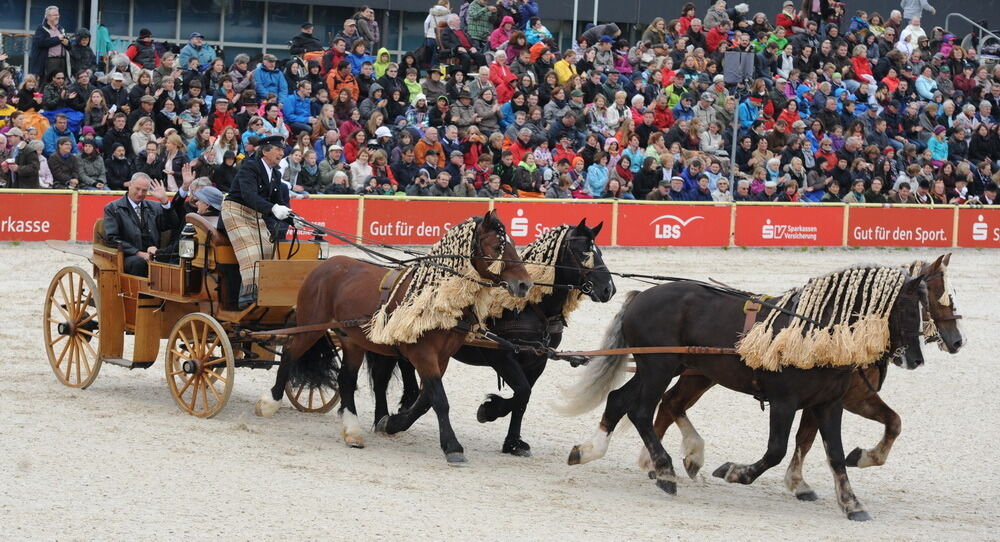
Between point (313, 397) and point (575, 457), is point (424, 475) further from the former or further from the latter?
point (313, 397)

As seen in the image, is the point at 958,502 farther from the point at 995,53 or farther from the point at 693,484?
the point at 995,53

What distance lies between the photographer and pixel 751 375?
9141 mm

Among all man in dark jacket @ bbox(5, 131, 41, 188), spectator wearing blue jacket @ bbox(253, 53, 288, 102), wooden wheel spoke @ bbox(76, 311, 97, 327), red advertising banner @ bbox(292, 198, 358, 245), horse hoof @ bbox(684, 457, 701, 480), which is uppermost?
spectator wearing blue jacket @ bbox(253, 53, 288, 102)

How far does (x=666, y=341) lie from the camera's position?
9562mm

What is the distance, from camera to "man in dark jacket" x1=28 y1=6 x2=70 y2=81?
20453mm

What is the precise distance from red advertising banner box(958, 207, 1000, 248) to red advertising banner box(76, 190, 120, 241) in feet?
45.9

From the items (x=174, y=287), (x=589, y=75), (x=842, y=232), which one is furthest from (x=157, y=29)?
(x=174, y=287)

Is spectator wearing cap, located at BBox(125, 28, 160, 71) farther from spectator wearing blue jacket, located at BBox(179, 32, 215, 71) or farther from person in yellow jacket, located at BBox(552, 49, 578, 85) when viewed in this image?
person in yellow jacket, located at BBox(552, 49, 578, 85)

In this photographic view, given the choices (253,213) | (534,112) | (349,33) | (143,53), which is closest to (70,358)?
(253,213)

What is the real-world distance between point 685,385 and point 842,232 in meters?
13.4

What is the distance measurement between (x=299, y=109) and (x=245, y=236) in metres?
10.6

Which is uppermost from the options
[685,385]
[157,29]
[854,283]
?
[157,29]

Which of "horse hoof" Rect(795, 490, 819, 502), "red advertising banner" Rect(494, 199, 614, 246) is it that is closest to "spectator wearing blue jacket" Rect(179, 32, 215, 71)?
"red advertising banner" Rect(494, 199, 614, 246)

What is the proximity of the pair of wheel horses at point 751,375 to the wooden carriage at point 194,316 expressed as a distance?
2.60m
